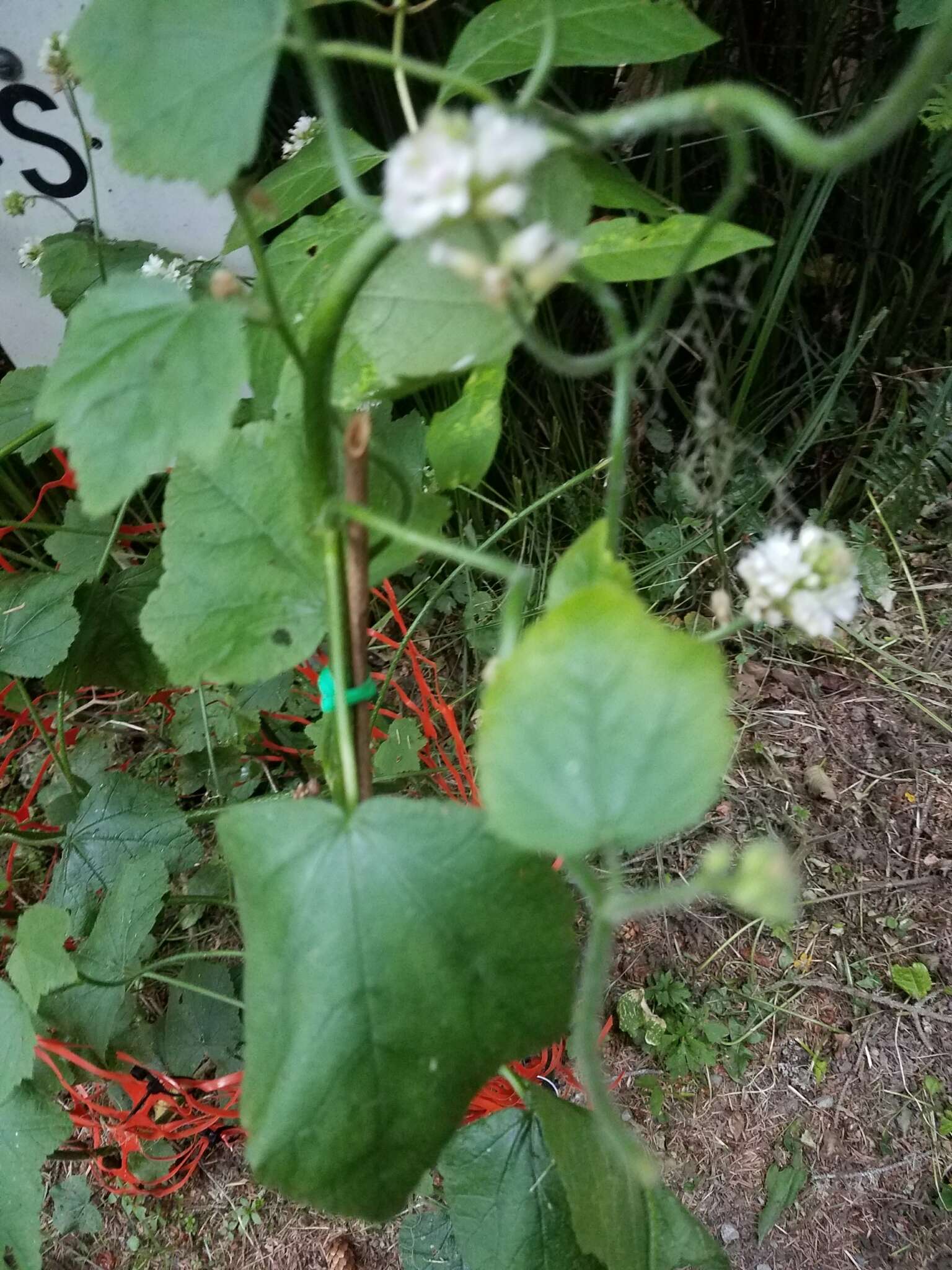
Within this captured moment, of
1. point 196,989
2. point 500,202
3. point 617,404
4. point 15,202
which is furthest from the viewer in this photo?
point 15,202

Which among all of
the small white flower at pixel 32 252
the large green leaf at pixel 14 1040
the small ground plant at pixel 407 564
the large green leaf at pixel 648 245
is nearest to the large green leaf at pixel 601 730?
the small ground plant at pixel 407 564

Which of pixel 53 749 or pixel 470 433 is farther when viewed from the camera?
→ pixel 53 749

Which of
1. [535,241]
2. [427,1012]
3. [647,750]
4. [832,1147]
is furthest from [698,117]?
[832,1147]

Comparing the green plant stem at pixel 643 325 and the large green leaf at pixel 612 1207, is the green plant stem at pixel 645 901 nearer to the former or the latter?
the green plant stem at pixel 643 325

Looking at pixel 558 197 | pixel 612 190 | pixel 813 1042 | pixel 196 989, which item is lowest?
pixel 813 1042

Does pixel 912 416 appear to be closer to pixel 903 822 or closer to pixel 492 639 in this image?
pixel 903 822

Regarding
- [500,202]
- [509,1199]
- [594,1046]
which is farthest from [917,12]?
[509,1199]

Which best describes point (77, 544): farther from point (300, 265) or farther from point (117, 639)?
point (300, 265)
